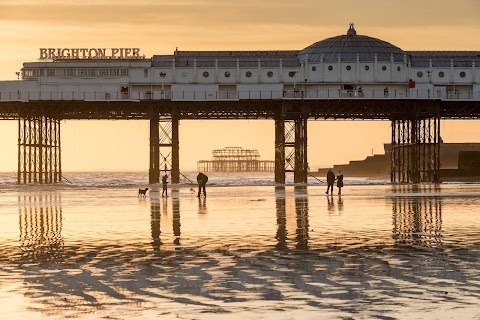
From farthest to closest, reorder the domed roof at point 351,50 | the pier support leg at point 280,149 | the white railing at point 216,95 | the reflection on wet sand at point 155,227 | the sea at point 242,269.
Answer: the domed roof at point 351,50, the white railing at point 216,95, the pier support leg at point 280,149, the reflection on wet sand at point 155,227, the sea at point 242,269

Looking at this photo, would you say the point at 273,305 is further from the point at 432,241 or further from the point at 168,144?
the point at 168,144

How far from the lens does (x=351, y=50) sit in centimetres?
10819

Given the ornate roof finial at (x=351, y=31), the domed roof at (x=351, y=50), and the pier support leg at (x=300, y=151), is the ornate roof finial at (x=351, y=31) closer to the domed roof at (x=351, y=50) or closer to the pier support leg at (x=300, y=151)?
the domed roof at (x=351, y=50)

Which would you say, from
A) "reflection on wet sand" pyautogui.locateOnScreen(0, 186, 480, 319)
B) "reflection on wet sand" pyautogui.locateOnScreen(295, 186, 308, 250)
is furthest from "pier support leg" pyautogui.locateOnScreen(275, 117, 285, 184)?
"reflection on wet sand" pyautogui.locateOnScreen(0, 186, 480, 319)

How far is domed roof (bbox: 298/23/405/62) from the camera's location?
108m

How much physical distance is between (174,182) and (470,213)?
214 feet

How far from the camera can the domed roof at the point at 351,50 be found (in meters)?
108

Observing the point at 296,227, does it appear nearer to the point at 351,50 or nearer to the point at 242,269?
the point at 242,269

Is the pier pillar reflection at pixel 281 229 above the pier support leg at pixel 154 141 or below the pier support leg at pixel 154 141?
below

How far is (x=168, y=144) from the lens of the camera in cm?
10256

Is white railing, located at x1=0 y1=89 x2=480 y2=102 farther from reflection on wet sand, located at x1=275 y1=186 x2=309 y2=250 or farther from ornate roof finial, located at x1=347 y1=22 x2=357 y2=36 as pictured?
reflection on wet sand, located at x1=275 y1=186 x2=309 y2=250

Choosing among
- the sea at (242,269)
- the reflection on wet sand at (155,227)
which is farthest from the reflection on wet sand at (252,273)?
the reflection on wet sand at (155,227)

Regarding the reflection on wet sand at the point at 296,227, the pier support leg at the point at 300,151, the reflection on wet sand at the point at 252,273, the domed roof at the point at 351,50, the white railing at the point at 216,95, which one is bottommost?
the reflection on wet sand at the point at 252,273

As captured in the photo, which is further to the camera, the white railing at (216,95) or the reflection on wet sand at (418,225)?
the white railing at (216,95)
